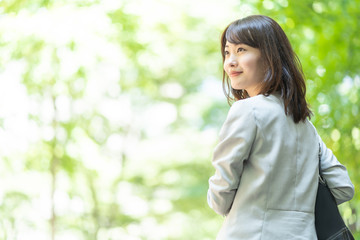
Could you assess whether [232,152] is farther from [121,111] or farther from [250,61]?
[121,111]

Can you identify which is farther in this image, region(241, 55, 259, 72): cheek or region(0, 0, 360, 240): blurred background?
region(0, 0, 360, 240): blurred background

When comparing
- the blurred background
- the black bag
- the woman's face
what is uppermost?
the woman's face

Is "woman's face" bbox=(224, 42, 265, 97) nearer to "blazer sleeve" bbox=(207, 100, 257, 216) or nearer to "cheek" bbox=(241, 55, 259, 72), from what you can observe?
"cheek" bbox=(241, 55, 259, 72)

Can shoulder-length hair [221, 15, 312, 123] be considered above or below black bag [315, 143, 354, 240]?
above

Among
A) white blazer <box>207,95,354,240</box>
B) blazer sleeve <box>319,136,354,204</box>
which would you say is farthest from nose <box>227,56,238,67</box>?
blazer sleeve <box>319,136,354,204</box>

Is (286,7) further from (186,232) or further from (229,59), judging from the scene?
(186,232)

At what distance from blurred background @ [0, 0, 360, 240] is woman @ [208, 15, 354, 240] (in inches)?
61.3

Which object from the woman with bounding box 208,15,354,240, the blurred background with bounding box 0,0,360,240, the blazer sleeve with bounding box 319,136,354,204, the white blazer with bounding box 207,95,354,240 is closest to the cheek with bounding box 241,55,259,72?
the woman with bounding box 208,15,354,240

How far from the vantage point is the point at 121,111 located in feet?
23.9

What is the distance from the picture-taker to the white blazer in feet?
3.50

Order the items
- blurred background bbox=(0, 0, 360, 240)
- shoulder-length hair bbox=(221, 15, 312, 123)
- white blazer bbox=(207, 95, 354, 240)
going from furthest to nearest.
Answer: blurred background bbox=(0, 0, 360, 240) → shoulder-length hair bbox=(221, 15, 312, 123) → white blazer bbox=(207, 95, 354, 240)

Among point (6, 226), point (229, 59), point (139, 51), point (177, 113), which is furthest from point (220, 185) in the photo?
point (177, 113)

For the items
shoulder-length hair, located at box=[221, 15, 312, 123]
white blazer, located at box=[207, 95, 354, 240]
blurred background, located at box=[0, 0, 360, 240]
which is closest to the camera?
white blazer, located at box=[207, 95, 354, 240]

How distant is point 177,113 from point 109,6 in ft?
10.2
